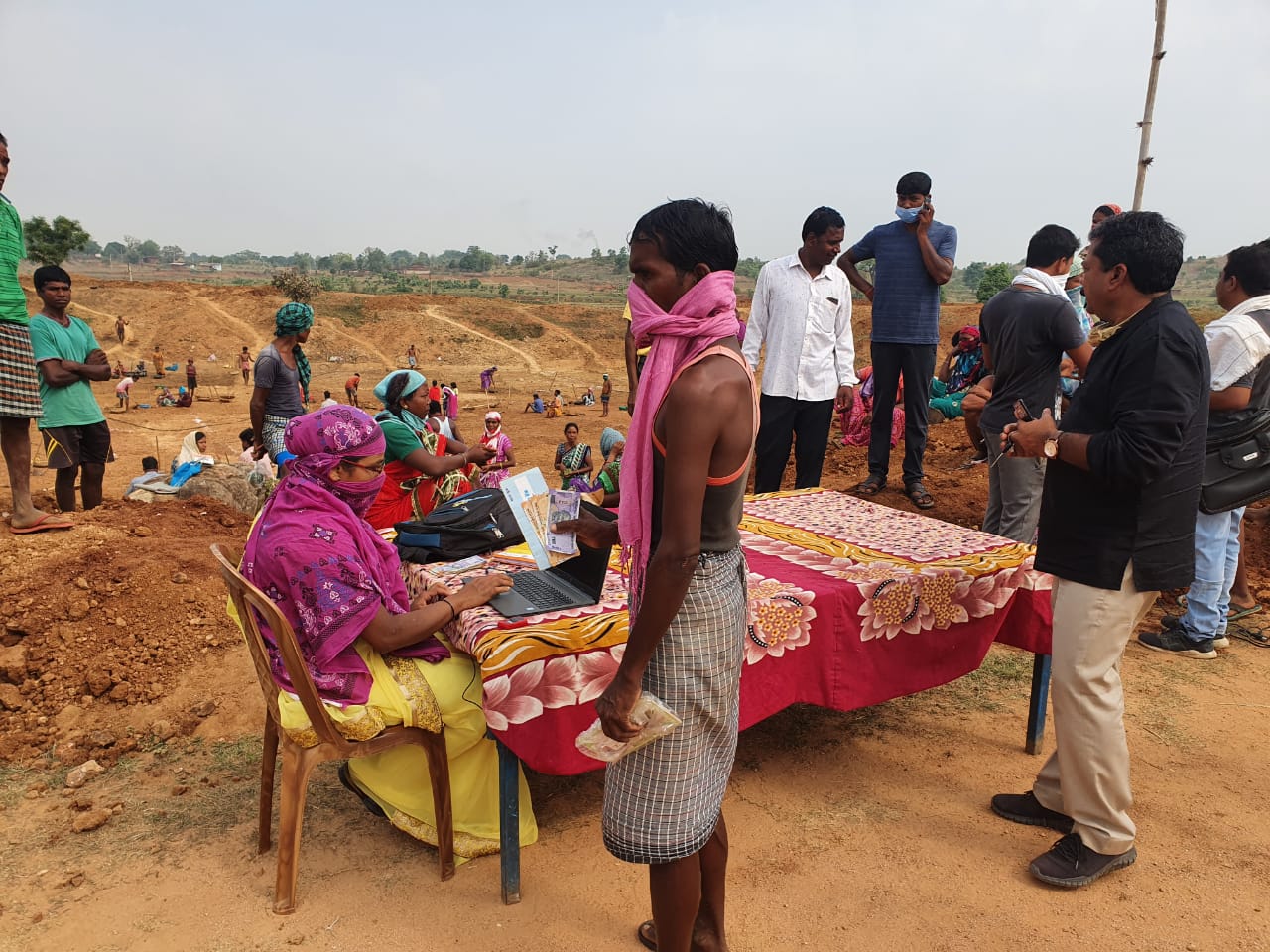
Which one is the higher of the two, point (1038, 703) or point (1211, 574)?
point (1211, 574)

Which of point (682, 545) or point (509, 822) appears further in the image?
point (509, 822)

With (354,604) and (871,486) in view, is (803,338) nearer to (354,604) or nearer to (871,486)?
(871,486)

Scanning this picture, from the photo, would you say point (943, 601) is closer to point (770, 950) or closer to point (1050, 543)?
point (1050, 543)

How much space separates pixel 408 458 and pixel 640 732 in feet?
9.99

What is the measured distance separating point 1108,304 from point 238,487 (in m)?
7.47

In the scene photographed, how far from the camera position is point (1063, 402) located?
5988 mm

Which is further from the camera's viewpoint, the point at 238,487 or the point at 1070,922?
the point at 238,487

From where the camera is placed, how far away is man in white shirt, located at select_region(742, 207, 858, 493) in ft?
17.6

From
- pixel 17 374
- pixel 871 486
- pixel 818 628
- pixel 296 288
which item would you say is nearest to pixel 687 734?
pixel 818 628

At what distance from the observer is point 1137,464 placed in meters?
2.38

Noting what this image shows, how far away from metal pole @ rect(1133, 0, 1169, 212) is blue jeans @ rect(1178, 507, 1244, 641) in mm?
3742

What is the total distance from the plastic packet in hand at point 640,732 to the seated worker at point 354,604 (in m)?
0.86

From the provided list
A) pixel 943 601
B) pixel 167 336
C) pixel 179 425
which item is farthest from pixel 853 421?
pixel 167 336

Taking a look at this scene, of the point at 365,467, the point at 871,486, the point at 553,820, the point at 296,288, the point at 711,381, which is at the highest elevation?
the point at 296,288
